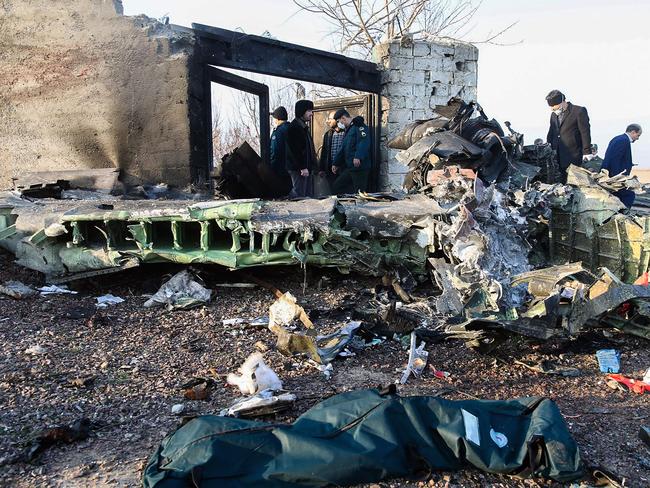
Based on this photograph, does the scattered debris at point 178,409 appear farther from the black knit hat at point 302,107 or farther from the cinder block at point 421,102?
the cinder block at point 421,102

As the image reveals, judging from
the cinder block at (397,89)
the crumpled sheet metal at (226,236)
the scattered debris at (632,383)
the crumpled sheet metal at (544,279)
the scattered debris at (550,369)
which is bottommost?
the scattered debris at (632,383)

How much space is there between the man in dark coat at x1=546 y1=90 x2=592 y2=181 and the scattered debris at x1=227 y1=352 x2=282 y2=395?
238 inches

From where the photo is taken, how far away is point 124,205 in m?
5.67

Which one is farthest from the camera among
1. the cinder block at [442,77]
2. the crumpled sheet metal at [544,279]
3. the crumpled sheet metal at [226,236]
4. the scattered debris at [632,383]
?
the cinder block at [442,77]

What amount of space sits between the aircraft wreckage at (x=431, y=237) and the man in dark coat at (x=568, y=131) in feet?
6.21

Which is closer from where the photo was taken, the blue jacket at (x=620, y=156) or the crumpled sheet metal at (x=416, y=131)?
the crumpled sheet metal at (x=416, y=131)

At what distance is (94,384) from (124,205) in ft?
8.42

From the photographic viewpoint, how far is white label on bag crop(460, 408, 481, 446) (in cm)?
252

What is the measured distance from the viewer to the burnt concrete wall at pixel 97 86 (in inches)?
303

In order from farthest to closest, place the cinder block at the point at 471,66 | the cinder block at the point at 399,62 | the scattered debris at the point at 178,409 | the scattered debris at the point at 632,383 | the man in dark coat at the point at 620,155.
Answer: the cinder block at the point at 471,66, the cinder block at the point at 399,62, the man in dark coat at the point at 620,155, the scattered debris at the point at 632,383, the scattered debris at the point at 178,409

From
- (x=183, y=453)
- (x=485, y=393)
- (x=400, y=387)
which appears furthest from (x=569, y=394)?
(x=183, y=453)

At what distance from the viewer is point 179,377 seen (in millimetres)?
3645

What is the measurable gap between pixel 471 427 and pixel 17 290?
14.6 ft

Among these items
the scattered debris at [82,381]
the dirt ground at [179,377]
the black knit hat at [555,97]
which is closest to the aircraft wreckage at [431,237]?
the dirt ground at [179,377]
